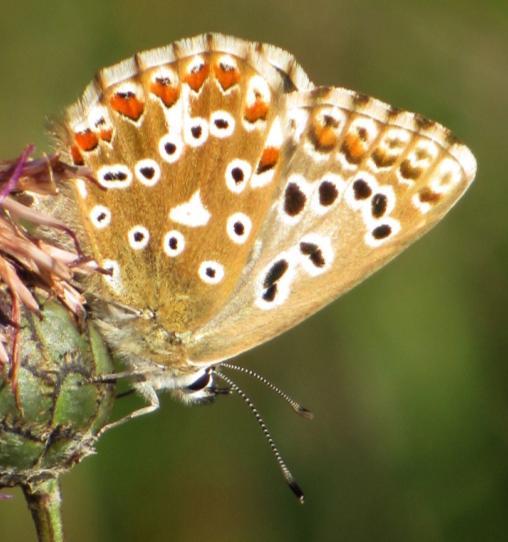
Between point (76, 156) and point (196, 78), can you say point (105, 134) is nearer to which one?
point (76, 156)

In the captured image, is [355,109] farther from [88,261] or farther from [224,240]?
[88,261]

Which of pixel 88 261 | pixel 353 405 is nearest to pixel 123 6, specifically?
pixel 353 405

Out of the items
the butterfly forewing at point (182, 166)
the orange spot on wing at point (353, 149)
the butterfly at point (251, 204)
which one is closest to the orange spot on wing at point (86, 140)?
the butterfly forewing at point (182, 166)

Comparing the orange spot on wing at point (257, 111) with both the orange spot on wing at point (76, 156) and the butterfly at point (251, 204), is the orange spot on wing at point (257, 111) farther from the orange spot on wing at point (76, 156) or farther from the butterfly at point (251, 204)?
the orange spot on wing at point (76, 156)

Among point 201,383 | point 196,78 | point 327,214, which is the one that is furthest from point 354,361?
point 196,78

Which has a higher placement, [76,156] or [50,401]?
[76,156]
